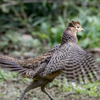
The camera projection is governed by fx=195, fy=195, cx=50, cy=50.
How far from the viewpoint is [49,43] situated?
802cm

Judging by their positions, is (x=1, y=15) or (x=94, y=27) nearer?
(x=94, y=27)

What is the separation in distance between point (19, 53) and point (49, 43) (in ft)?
4.79

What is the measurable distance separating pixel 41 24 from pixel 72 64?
5.73 m

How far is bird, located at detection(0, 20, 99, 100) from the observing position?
3504mm

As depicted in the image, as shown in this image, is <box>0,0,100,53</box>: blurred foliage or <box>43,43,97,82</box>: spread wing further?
<box>0,0,100,53</box>: blurred foliage

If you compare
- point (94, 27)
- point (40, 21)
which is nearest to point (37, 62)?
point (94, 27)

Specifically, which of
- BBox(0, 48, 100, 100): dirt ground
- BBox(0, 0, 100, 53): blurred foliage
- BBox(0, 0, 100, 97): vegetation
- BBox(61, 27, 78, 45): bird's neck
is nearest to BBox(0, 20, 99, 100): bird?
BBox(61, 27, 78, 45): bird's neck

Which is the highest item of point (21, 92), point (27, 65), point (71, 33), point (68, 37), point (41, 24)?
point (41, 24)

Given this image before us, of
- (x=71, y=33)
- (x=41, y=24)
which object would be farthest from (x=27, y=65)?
(x=41, y=24)

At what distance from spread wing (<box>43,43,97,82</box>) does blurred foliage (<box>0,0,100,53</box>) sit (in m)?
3.67

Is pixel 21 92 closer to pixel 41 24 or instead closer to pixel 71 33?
pixel 71 33

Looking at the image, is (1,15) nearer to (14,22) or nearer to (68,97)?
(14,22)

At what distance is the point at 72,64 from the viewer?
348 centimetres

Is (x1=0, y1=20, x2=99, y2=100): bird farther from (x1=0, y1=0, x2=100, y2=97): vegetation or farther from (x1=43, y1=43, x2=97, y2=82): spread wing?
(x1=0, y1=0, x2=100, y2=97): vegetation
